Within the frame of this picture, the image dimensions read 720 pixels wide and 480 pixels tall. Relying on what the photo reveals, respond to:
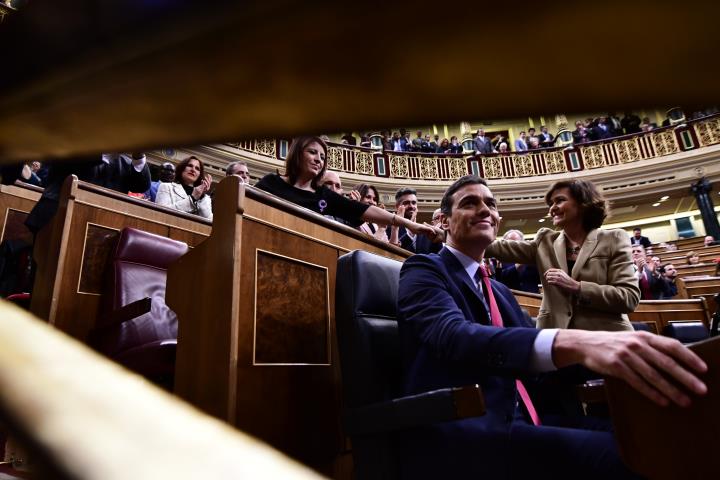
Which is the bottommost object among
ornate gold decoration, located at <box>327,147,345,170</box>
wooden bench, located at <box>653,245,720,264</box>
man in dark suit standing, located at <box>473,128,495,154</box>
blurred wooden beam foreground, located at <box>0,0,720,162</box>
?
blurred wooden beam foreground, located at <box>0,0,720,162</box>

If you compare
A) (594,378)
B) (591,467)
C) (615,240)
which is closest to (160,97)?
(591,467)

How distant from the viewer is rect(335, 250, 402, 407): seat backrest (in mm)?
1002

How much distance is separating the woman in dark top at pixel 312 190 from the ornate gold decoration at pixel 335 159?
23.0 ft

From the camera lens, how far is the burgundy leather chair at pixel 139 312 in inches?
49.4

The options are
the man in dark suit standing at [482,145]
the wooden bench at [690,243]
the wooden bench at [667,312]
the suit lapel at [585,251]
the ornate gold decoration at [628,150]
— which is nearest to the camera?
the suit lapel at [585,251]

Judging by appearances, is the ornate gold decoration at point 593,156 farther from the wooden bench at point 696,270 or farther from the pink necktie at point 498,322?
the pink necktie at point 498,322

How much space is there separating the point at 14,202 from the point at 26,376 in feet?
8.44

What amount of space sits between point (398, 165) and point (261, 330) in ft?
28.0

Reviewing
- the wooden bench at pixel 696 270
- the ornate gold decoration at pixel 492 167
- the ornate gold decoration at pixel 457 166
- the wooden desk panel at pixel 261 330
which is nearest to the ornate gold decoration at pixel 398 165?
the ornate gold decoration at pixel 457 166

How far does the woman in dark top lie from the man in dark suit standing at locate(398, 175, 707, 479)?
60 centimetres

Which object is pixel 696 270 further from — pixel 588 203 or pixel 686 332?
pixel 588 203

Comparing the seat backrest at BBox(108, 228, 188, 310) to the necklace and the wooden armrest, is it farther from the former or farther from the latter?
the necklace

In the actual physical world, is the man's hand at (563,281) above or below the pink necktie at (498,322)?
above

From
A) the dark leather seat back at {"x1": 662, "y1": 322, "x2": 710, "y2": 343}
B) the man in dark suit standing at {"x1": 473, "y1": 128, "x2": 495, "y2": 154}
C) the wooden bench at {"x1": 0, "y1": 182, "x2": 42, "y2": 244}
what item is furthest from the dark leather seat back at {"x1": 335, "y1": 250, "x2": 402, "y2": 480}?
the man in dark suit standing at {"x1": 473, "y1": 128, "x2": 495, "y2": 154}
